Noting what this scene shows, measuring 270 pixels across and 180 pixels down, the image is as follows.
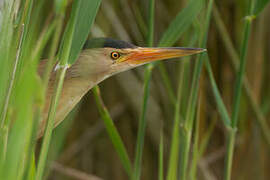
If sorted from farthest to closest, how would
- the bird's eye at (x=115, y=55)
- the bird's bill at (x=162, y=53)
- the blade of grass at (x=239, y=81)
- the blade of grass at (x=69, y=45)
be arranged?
the bird's eye at (x=115, y=55), the bird's bill at (x=162, y=53), the blade of grass at (x=239, y=81), the blade of grass at (x=69, y=45)

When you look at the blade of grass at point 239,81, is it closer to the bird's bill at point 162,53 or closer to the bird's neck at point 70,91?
the bird's bill at point 162,53

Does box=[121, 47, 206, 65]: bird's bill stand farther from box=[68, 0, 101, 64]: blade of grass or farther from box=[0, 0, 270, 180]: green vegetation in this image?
box=[68, 0, 101, 64]: blade of grass

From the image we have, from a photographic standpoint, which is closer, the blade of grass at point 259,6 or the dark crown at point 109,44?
the blade of grass at point 259,6

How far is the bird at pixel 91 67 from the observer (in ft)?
3.44

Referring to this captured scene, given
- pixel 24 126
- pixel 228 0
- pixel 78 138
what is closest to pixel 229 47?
pixel 228 0

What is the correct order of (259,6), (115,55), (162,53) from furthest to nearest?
(115,55)
(162,53)
(259,6)

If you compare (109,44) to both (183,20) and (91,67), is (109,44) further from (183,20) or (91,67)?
(183,20)

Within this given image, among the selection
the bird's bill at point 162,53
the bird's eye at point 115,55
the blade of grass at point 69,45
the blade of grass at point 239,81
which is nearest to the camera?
the blade of grass at point 69,45

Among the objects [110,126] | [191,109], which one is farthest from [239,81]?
[110,126]

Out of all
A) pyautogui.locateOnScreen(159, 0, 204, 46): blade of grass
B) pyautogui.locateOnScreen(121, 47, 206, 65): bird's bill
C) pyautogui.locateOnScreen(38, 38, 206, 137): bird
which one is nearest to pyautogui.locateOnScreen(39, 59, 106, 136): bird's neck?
pyautogui.locateOnScreen(38, 38, 206, 137): bird

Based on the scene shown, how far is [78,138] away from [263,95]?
0.82 meters

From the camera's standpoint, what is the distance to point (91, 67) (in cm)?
108

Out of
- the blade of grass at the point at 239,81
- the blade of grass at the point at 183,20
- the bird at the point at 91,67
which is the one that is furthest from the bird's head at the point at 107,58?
the blade of grass at the point at 239,81

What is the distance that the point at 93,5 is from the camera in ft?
2.40
